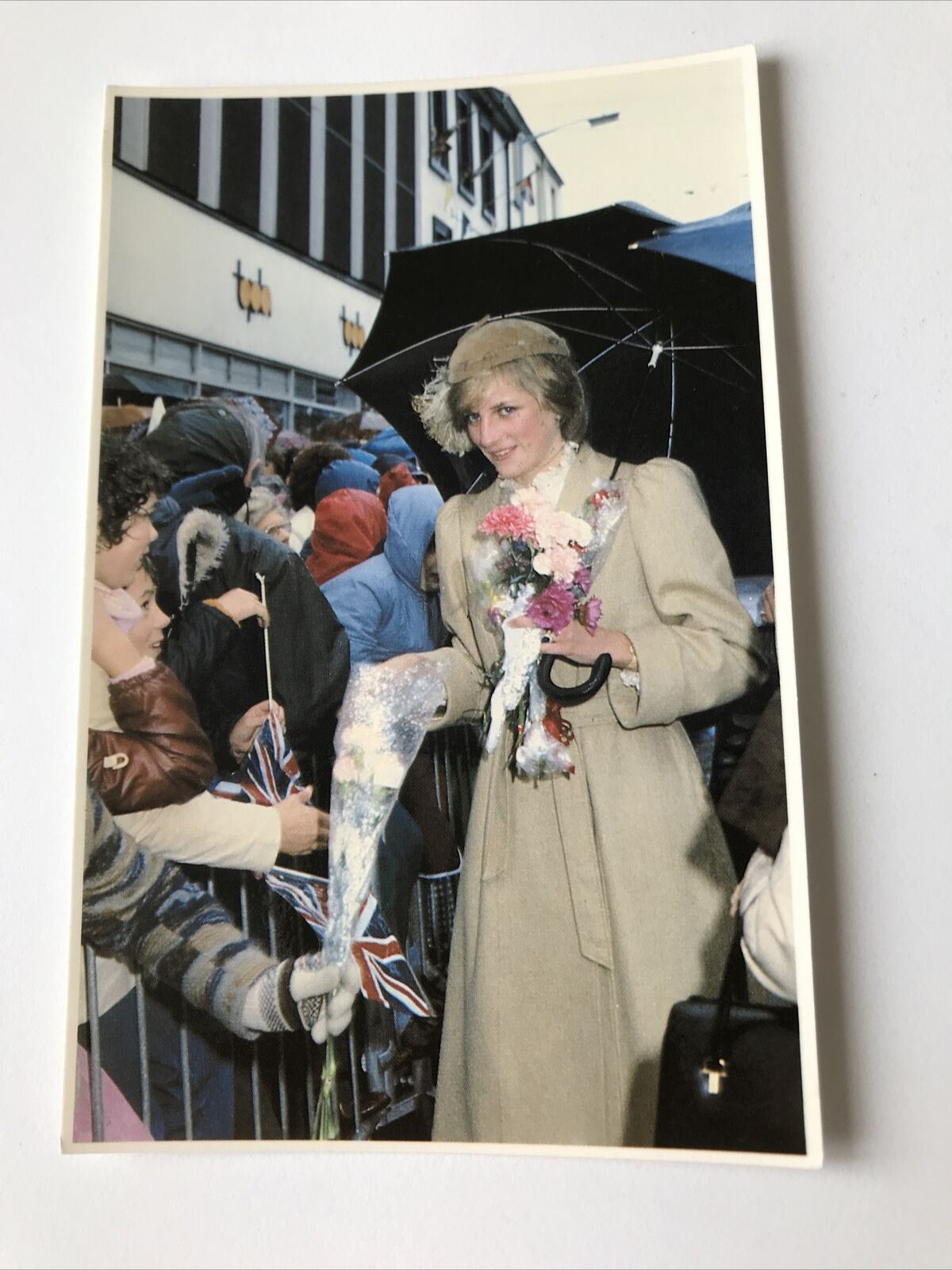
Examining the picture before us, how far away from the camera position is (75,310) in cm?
149

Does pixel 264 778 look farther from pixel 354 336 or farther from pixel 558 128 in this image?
pixel 558 128

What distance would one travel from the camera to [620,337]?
4.54 feet

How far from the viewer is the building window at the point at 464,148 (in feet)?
4.80

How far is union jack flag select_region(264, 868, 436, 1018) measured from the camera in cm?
131

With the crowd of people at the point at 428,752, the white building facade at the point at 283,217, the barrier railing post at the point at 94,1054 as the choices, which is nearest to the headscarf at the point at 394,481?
the crowd of people at the point at 428,752

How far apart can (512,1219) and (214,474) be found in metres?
0.97

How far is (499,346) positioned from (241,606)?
47cm

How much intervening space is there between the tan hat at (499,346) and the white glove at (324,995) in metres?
0.75

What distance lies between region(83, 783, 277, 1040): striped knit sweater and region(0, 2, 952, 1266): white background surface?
6 cm

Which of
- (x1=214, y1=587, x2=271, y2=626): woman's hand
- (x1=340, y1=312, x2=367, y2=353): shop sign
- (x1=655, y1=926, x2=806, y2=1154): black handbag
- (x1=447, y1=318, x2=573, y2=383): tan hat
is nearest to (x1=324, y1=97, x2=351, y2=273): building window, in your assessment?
(x1=340, y1=312, x2=367, y2=353): shop sign

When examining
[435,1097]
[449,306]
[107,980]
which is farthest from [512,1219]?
[449,306]

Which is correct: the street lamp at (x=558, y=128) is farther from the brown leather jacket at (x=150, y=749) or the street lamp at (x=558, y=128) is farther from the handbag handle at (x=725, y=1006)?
the handbag handle at (x=725, y=1006)

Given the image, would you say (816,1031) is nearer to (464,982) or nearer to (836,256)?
(464,982)

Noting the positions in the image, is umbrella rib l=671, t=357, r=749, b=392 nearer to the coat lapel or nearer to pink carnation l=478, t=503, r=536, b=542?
the coat lapel
